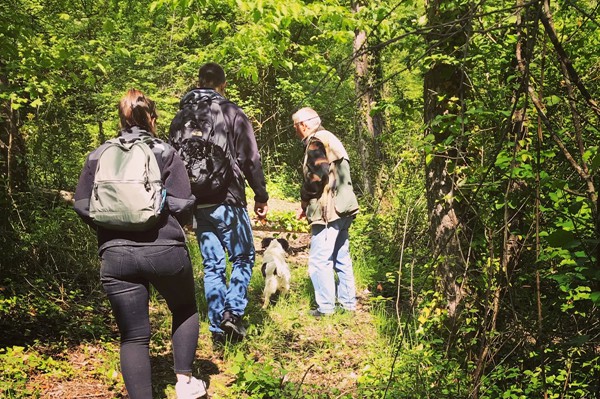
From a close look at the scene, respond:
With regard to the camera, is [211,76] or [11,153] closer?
[211,76]

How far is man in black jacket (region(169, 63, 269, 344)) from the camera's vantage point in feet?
15.5

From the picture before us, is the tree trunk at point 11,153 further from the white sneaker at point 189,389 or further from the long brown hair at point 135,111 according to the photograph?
the white sneaker at point 189,389

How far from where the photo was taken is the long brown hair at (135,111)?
3.55m

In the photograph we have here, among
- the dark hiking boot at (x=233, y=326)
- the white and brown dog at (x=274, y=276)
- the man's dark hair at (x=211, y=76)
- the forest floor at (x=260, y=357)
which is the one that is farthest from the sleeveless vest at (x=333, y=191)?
the dark hiking boot at (x=233, y=326)

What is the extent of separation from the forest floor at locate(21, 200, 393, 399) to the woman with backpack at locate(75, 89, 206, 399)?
0.72 meters

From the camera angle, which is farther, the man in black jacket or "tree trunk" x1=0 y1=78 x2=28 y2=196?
"tree trunk" x1=0 y1=78 x2=28 y2=196

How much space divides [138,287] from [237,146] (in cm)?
180

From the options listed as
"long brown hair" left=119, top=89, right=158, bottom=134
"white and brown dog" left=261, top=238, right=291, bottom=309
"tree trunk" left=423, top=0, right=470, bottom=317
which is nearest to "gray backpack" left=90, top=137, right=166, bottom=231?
"long brown hair" left=119, top=89, right=158, bottom=134

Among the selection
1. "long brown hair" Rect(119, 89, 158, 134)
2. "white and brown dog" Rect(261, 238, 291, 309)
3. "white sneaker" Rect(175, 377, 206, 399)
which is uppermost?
"long brown hair" Rect(119, 89, 158, 134)

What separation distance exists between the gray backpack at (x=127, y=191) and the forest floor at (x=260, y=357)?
1225 millimetres

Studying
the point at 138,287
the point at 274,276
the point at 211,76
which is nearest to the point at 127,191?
the point at 138,287

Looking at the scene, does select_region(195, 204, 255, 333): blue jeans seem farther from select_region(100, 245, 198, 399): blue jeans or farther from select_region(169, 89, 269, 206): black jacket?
select_region(100, 245, 198, 399): blue jeans

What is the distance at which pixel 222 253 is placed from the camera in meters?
4.86

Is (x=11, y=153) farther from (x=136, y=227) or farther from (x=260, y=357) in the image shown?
(x=136, y=227)
